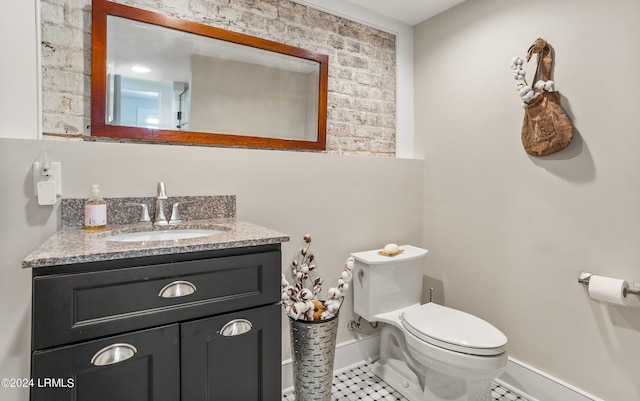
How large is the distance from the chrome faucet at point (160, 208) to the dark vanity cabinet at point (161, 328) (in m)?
0.49

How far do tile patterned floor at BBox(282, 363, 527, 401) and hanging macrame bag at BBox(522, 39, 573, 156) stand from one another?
128 cm

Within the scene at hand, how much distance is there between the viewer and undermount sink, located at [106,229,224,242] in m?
1.35

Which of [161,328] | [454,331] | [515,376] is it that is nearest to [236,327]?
[161,328]

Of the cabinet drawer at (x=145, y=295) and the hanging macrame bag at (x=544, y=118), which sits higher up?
the hanging macrame bag at (x=544, y=118)

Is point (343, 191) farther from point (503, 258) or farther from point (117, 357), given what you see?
point (117, 357)

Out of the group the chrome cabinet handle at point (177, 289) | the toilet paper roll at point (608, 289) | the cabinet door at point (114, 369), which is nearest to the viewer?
the cabinet door at point (114, 369)

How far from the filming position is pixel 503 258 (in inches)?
75.8

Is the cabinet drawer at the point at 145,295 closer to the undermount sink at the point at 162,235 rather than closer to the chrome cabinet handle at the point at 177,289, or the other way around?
the chrome cabinet handle at the point at 177,289

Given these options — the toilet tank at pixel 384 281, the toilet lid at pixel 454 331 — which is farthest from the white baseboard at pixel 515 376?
the toilet lid at pixel 454 331

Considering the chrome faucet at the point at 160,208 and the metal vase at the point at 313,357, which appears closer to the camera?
the chrome faucet at the point at 160,208

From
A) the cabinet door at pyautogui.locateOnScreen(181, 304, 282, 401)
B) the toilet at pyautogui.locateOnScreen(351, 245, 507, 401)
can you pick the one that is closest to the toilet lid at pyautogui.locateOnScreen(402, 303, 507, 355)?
the toilet at pyautogui.locateOnScreen(351, 245, 507, 401)

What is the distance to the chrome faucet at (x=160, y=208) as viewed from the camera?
1.46 m

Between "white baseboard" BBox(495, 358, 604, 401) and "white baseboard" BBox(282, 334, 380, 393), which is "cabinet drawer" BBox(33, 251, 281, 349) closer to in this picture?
"white baseboard" BBox(282, 334, 380, 393)

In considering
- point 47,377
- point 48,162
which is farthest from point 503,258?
point 48,162
